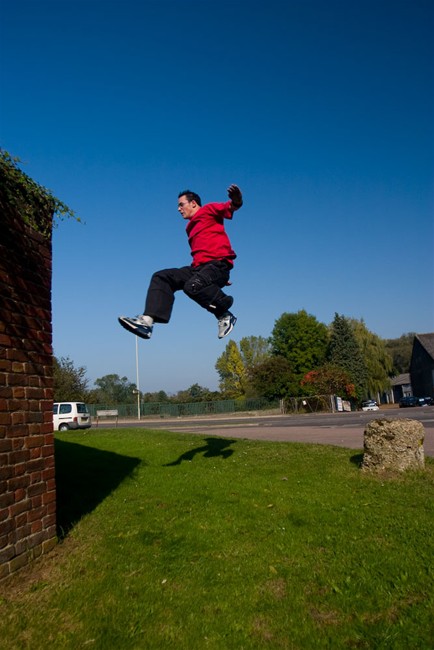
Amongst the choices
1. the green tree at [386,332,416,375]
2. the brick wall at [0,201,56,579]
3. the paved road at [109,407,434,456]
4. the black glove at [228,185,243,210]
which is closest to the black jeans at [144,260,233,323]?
the black glove at [228,185,243,210]

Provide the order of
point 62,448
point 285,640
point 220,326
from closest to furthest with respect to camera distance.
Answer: point 285,640
point 220,326
point 62,448

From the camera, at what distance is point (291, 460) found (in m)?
8.58

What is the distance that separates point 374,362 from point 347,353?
442 cm

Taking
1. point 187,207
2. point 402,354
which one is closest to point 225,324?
point 187,207

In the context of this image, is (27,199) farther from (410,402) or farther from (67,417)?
(410,402)

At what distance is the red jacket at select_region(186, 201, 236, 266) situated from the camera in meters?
5.10

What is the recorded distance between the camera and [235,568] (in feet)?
13.2

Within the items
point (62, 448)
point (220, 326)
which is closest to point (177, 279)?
point (220, 326)

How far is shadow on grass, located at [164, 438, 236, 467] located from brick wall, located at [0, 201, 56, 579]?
4345mm

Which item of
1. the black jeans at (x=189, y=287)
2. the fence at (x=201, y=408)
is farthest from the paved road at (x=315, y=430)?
the fence at (x=201, y=408)

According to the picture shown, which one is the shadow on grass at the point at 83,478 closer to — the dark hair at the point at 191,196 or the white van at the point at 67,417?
the dark hair at the point at 191,196

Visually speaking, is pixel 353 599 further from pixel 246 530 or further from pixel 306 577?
pixel 246 530

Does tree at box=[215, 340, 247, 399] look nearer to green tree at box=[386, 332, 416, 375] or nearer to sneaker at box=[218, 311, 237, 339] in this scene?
green tree at box=[386, 332, 416, 375]

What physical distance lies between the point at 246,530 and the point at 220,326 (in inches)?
89.9
